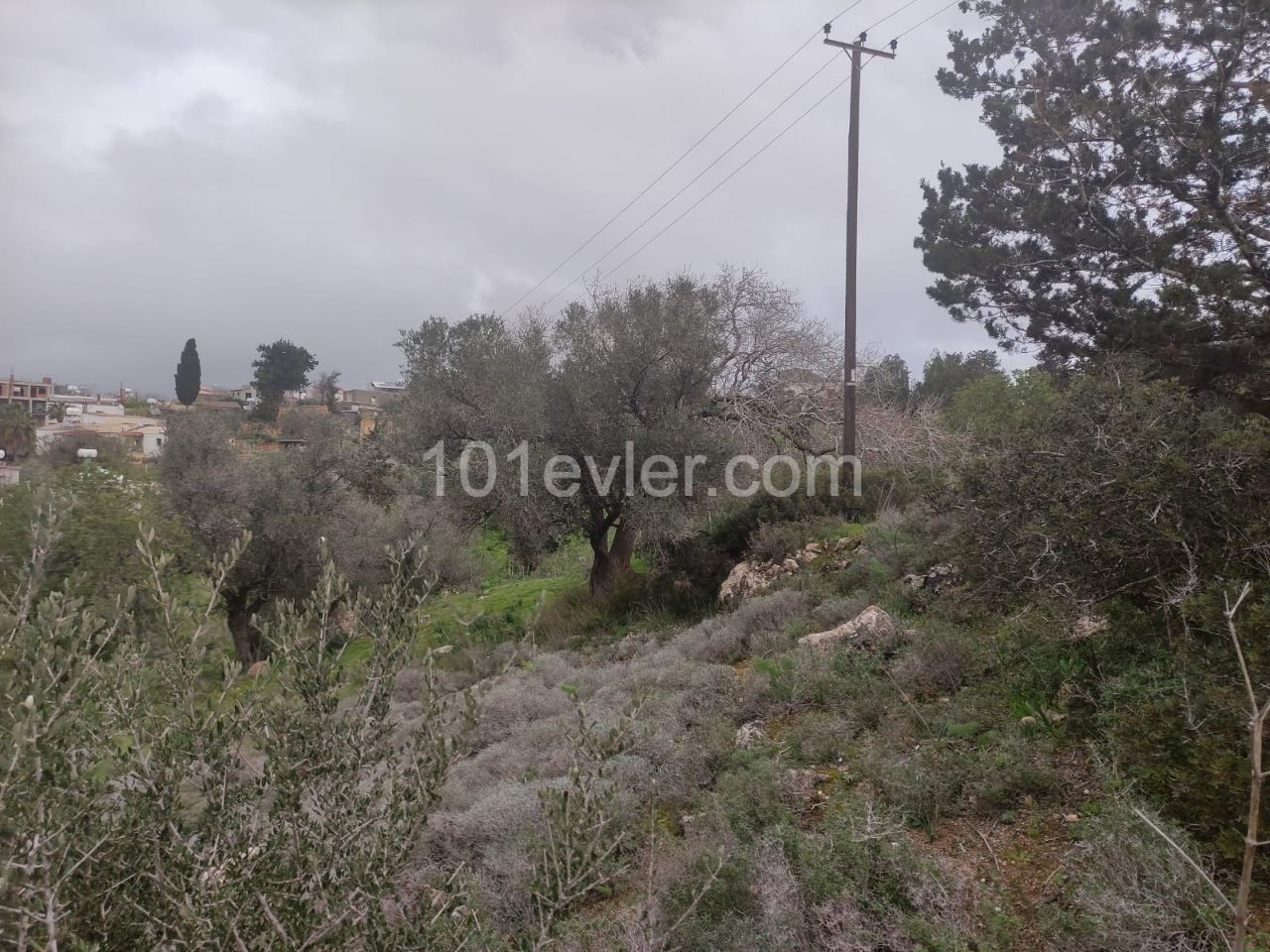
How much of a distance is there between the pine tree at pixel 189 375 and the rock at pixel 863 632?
64488 mm

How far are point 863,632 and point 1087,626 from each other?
69.1 inches

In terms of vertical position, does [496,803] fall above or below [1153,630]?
below

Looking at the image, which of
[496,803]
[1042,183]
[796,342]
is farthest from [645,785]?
[796,342]

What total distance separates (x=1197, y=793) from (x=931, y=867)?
108 cm

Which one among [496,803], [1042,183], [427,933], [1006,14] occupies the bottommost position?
[496,803]

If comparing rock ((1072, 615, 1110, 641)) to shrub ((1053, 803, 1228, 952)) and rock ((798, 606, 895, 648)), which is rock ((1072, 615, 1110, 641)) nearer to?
rock ((798, 606, 895, 648))

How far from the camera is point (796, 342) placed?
50.3ft

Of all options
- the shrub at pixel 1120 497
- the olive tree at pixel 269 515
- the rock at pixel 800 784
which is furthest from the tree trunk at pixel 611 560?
the rock at pixel 800 784

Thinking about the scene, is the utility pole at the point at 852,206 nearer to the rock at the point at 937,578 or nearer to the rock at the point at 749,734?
the rock at the point at 937,578

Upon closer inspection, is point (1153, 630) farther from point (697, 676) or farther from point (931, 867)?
point (697, 676)

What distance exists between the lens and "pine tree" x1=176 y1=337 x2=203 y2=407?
60312 millimetres

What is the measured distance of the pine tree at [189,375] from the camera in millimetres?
60312

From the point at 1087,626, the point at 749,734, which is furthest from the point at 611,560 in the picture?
the point at 1087,626

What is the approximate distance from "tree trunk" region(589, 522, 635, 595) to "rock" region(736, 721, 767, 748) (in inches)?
310
